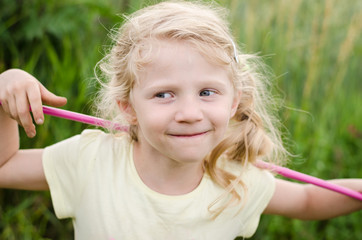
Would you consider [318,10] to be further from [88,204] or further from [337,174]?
[88,204]

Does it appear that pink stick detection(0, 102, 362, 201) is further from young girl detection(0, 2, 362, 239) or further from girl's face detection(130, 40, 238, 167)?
girl's face detection(130, 40, 238, 167)

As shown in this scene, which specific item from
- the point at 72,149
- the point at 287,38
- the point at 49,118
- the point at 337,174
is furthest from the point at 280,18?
the point at 72,149

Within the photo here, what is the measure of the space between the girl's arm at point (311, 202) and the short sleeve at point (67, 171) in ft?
2.36

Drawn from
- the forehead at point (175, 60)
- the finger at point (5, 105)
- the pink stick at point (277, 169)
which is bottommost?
the pink stick at point (277, 169)

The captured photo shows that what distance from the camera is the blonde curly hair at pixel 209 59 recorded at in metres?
1.53

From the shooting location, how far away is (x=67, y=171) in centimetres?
169

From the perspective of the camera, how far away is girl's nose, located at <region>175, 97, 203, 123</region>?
1441 millimetres

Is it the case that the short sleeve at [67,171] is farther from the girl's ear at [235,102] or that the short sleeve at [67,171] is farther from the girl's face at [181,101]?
the girl's ear at [235,102]

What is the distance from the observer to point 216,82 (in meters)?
1.52

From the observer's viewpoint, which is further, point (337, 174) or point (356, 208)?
point (337, 174)

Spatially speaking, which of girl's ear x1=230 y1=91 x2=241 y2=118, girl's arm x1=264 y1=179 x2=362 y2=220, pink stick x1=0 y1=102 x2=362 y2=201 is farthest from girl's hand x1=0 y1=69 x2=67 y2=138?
girl's arm x1=264 y1=179 x2=362 y2=220

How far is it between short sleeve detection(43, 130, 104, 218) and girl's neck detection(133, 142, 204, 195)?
0.62 ft

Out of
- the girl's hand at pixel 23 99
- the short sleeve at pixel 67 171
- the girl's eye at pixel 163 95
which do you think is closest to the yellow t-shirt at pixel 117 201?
the short sleeve at pixel 67 171

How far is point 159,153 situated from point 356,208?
788 mm
